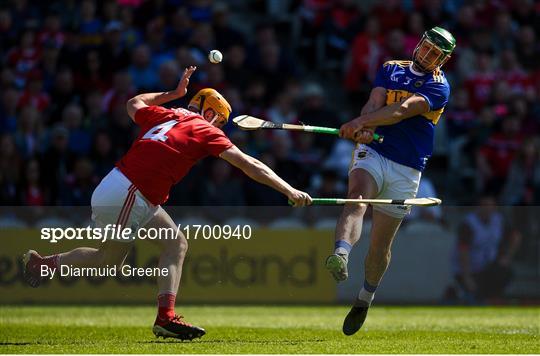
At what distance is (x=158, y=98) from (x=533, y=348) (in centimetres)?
390

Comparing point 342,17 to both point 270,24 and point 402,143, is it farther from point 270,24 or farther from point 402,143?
point 402,143

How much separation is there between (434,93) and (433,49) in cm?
40

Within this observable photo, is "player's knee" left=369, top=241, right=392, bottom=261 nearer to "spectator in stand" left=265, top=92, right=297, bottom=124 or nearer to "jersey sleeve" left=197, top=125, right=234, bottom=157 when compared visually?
"jersey sleeve" left=197, top=125, right=234, bottom=157

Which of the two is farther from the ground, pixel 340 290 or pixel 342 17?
pixel 342 17

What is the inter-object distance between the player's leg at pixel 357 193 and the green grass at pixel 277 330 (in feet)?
2.90

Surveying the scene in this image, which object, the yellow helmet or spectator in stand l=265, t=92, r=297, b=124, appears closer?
the yellow helmet

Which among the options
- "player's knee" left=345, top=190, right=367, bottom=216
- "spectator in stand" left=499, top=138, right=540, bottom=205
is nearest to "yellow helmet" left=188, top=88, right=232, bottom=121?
"player's knee" left=345, top=190, right=367, bottom=216

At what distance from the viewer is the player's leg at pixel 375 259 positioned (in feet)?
37.9

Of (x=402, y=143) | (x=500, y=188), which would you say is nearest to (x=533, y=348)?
(x=402, y=143)

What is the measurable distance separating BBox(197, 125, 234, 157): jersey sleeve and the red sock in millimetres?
1323

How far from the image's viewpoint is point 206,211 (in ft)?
53.5

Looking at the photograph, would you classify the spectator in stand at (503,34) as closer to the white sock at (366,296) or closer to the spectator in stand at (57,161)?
the spectator in stand at (57,161)

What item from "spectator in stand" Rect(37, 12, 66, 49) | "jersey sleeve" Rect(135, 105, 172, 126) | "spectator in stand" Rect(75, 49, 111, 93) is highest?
"jersey sleeve" Rect(135, 105, 172, 126)

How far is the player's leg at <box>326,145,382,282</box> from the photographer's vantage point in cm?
1090
